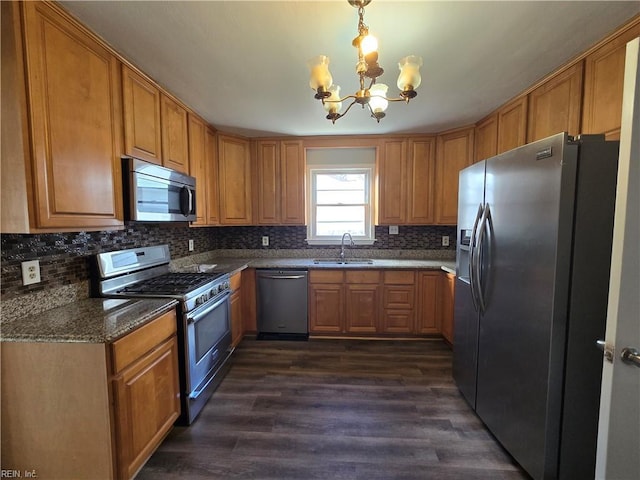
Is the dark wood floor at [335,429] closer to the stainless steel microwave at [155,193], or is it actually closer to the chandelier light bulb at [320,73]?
the stainless steel microwave at [155,193]

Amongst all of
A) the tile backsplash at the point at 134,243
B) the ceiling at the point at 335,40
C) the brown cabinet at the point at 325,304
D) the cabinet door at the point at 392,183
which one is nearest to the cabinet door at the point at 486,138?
the ceiling at the point at 335,40

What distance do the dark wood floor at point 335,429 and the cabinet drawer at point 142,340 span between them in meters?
0.70

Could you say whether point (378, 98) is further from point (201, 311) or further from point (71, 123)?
point (201, 311)

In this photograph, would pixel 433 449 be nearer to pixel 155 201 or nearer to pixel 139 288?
pixel 139 288

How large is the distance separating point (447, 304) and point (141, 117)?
324 cm

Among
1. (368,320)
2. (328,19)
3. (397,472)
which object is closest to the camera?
(328,19)

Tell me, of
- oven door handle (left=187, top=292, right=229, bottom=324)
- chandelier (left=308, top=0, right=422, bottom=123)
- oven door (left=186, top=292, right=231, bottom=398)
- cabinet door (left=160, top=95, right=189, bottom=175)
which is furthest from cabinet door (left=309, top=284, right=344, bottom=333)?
chandelier (left=308, top=0, right=422, bottom=123)

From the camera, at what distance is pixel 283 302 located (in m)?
3.15

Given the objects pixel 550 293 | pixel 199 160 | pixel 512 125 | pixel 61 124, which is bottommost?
pixel 550 293

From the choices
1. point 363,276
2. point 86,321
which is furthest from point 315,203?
point 86,321

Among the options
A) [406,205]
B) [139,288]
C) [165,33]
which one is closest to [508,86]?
[406,205]

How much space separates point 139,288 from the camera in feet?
6.37

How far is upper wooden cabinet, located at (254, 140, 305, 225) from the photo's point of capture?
11.0 ft

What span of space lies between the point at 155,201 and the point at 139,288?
0.63 m
